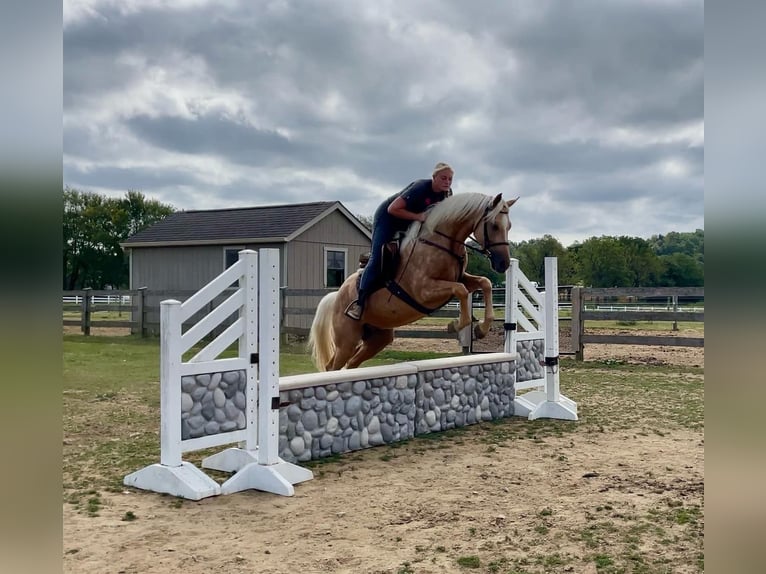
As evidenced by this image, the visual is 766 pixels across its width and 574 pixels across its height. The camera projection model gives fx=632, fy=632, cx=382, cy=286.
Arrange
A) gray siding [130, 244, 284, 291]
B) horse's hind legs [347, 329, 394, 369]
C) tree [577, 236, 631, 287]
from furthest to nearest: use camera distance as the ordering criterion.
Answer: tree [577, 236, 631, 287], gray siding [130, 244, 284, 291], horse's hind legs [347, 329, 394, 369]

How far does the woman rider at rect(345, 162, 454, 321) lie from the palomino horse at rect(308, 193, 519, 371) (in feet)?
0.30

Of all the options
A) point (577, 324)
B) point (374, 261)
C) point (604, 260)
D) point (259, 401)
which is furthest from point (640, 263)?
point (259, 401)

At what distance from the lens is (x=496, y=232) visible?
4.39 meters

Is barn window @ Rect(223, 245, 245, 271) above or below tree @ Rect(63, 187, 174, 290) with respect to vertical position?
below

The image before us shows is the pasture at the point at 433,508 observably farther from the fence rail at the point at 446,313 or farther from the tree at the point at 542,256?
the tree at the point at 542,256

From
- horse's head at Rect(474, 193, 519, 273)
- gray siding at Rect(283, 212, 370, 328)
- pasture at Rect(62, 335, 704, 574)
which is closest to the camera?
pasture at Rect(62, 335, 704, 574)

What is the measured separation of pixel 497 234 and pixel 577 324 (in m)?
5.97

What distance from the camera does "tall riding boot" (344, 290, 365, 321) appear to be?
4.86 m

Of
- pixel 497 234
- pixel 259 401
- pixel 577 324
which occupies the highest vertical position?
pixel 497 234

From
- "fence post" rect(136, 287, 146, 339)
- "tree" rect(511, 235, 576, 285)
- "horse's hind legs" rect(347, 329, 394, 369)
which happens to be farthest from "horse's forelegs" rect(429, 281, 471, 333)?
"tree" rect(511, 235, 576, 285)

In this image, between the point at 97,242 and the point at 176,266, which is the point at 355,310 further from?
the point at 97,242

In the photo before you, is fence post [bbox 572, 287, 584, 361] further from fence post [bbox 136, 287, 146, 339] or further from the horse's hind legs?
fence post [bbox 136, 287, 146, 339]

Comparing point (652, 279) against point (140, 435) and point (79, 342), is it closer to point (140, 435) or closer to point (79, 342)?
point (79, 342)

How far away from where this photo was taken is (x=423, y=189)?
4641 millimetres
